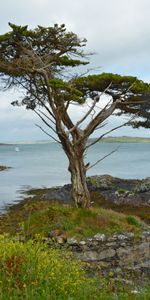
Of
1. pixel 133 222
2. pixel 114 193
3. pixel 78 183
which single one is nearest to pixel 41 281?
pixel 133 222

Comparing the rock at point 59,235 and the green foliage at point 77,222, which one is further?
the green foliage at point 77,222

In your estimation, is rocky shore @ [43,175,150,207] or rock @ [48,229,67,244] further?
rocky shore @ [43,175,150,207]

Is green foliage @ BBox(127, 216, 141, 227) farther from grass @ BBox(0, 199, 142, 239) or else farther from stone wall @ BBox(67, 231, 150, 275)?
stone wall @ BBox(67, 231, 150, 275)

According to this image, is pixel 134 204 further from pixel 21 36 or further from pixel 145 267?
pixel 145 267

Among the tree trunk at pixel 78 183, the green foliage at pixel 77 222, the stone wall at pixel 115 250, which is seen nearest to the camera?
the stone wall at pixel 115 250

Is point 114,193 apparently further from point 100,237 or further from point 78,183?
point 100,237

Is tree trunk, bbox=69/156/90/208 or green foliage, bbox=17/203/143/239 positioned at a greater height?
tree trunk, bbox=69/156/90/208

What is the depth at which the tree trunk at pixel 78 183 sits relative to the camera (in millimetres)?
19391

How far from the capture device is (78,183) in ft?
64.1

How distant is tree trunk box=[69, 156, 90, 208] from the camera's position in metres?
19.4

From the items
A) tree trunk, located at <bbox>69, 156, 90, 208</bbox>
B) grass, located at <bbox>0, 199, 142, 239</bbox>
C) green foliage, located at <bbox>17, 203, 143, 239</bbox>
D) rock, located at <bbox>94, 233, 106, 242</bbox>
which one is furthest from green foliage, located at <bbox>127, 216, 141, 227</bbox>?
rock, located at <bbox>94, 233, 106, 242</bbox>

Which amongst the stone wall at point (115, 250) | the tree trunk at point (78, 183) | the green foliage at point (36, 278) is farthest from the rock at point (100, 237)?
the green foliage at point (36, 278)

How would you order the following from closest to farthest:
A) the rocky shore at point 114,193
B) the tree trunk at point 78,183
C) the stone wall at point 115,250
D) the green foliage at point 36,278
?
the green foliage at point 36,278 < the stone wall at point 115,250 < the tree trunk at point 78,183 < the rocky shore at point 114,193

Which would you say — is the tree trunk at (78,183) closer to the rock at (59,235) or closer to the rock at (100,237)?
the rock at (100,237)
